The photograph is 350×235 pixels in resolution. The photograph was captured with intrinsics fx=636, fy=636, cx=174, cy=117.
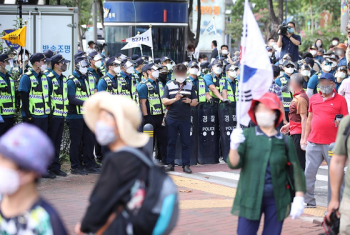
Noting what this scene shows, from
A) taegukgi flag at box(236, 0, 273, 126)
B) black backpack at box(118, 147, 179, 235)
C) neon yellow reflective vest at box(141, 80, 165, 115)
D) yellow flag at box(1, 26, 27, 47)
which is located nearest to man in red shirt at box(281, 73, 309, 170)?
neon yellow reflective vest at box(141, 80, 165, 115)

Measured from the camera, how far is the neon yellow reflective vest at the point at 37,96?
11.5m

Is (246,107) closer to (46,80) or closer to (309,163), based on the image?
(309,163)

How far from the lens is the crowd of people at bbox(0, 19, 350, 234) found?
13.1 ft

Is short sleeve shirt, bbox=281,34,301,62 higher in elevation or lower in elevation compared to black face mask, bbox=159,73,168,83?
higher

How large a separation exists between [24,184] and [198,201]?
648 centimetres

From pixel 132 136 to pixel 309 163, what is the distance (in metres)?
5.69

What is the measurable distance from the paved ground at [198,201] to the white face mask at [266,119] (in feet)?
8.39

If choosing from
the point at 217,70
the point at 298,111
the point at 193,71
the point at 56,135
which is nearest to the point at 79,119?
the point at 56,135

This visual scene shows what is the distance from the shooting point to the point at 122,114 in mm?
4016

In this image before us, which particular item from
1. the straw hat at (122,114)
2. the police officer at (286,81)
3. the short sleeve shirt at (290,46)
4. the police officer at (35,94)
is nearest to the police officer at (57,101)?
the police officer at (35,94)

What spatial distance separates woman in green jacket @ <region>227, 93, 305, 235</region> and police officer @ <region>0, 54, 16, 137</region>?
22.2 feet

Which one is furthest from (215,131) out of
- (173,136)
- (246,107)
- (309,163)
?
(246,107)

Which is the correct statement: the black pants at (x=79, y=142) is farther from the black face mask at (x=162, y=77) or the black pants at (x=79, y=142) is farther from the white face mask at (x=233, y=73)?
the white face mask at (x=233, y=73)

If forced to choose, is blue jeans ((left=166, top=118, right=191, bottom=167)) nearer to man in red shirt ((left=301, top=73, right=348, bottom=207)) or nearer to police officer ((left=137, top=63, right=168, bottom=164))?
police officer ((left=137, top=63, right=168, bottom=164))
